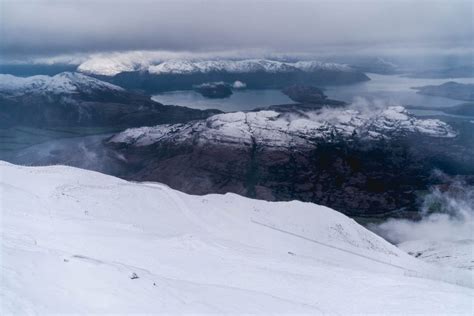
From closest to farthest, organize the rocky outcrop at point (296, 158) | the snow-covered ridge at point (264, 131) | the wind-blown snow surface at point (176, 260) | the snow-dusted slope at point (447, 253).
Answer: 1. the wind-blown snow surface at point (176, 260)
2. the snow-dusted slope at point (447, 253)
3. the rocky outcrop at point (296, 158)
4. the snow-covered ridge at point (264, 131)

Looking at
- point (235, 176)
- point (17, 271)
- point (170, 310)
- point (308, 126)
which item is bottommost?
point (235, 176)

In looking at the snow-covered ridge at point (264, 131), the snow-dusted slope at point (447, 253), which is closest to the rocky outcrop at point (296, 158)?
the snow-covered ridge at point (264, 131)

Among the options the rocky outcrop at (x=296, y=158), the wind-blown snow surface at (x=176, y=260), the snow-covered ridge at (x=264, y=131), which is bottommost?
the rocky outcrop at (x=296, y=158)

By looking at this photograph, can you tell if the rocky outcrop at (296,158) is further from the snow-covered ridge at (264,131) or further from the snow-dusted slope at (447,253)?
the snow-dusted slope at (447,253)

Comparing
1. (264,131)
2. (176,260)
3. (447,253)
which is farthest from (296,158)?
(176,260)

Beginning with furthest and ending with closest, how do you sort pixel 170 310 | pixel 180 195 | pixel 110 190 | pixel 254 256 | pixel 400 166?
pixel 400 166 < pixel 180 195 < pixel 110 190 < pixel 254 256 < pixel 170 310

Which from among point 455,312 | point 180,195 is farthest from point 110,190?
point 455,312

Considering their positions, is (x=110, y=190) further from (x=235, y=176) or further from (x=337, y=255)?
(x=235, y=176)

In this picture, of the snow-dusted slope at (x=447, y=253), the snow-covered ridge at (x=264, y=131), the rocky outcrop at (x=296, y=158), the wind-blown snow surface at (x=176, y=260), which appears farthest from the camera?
the snow-covered ridge at (x=264, y=131)

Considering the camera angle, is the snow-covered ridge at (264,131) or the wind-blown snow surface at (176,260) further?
the snow-covered ridge at (264,131)
